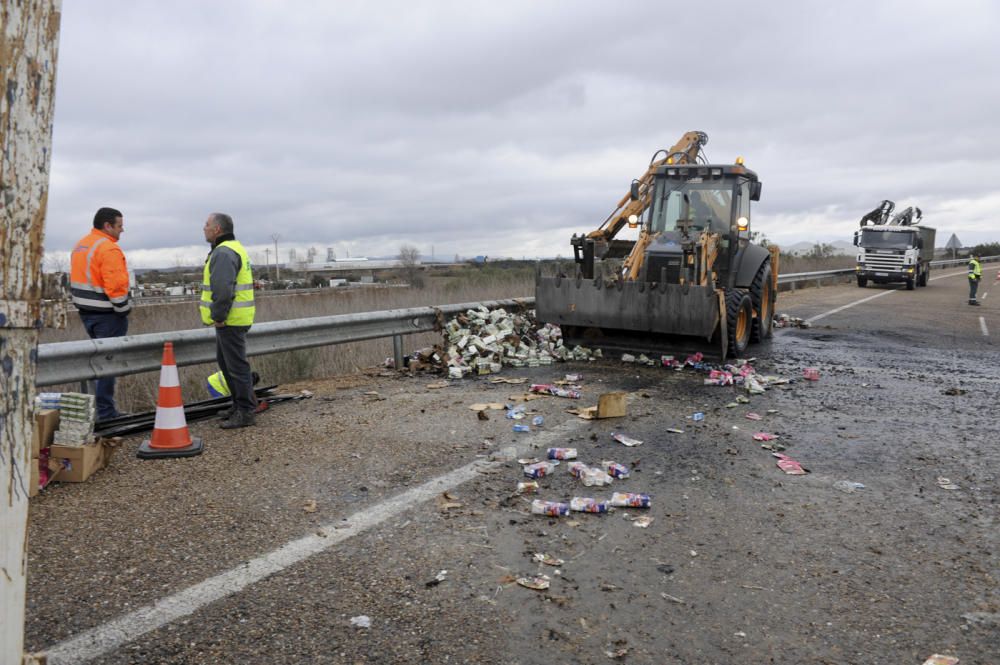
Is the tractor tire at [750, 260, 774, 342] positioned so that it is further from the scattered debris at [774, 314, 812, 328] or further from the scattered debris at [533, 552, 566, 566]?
the scattered debris at [533, 552, 566, 566]

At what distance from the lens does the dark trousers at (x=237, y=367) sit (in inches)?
245

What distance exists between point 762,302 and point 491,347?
197 inches

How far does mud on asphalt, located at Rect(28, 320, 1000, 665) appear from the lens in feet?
→ 9.55

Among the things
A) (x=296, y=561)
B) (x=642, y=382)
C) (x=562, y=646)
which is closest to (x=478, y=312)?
(x=642, y=382)

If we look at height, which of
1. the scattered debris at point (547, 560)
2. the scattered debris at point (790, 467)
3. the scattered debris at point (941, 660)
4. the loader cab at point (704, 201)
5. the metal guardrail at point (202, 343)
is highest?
the loader cab at point (704, 201)

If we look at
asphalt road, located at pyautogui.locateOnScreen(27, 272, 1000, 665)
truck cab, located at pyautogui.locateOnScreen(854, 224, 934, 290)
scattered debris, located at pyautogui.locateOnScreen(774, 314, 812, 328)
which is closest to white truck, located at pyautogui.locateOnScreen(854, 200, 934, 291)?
truck cab, located at pyautogui.locateOnScreen(854, 224, 934, 290)

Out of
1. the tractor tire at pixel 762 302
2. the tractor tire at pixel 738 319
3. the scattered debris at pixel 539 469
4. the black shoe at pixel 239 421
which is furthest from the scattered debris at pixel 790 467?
the tractor tire at pixel 762 302

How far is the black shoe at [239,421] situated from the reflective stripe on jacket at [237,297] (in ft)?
2.55

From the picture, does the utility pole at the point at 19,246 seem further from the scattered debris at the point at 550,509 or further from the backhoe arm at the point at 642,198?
the backhoe arm at the point at 642,198

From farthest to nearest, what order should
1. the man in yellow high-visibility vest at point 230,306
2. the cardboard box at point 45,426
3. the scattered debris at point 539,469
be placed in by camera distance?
1. the man in yellow high-visibility vest at point 230,306
2. the scattered debris at point 539,469
3. the cardboard box at point 45,426

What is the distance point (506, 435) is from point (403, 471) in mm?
1203

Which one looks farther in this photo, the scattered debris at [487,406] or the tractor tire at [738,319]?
the tractor tire at [738,319]

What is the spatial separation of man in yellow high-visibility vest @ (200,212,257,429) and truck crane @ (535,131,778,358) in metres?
4.77

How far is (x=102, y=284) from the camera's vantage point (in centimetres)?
660
